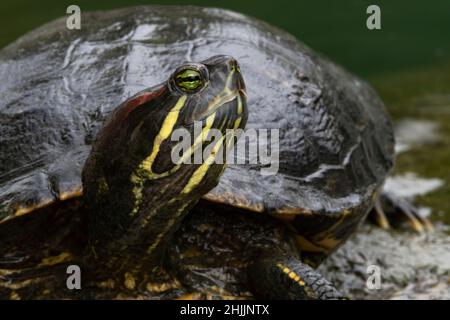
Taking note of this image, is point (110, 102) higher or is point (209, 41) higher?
point (209, 41)

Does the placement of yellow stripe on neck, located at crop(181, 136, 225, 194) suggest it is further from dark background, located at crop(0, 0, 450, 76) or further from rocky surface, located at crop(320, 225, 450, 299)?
dark background, located at crop(0, 0, 450, 76)

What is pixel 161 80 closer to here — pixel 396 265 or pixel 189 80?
pixel 189 80

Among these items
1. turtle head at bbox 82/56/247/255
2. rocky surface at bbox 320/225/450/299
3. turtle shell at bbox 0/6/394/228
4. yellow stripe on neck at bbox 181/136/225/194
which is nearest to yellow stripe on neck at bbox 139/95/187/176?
turtle head at bbox 82/56/247/255

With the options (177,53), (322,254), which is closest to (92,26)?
(177,53)

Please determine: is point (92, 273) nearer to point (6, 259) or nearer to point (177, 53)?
point (6, 259)

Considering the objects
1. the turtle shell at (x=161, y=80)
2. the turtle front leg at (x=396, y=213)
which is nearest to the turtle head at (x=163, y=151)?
the turtle shell at (x=161, y=80)

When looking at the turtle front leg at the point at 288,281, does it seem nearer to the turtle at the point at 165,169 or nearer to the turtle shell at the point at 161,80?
the turtle at the point at 165,169
